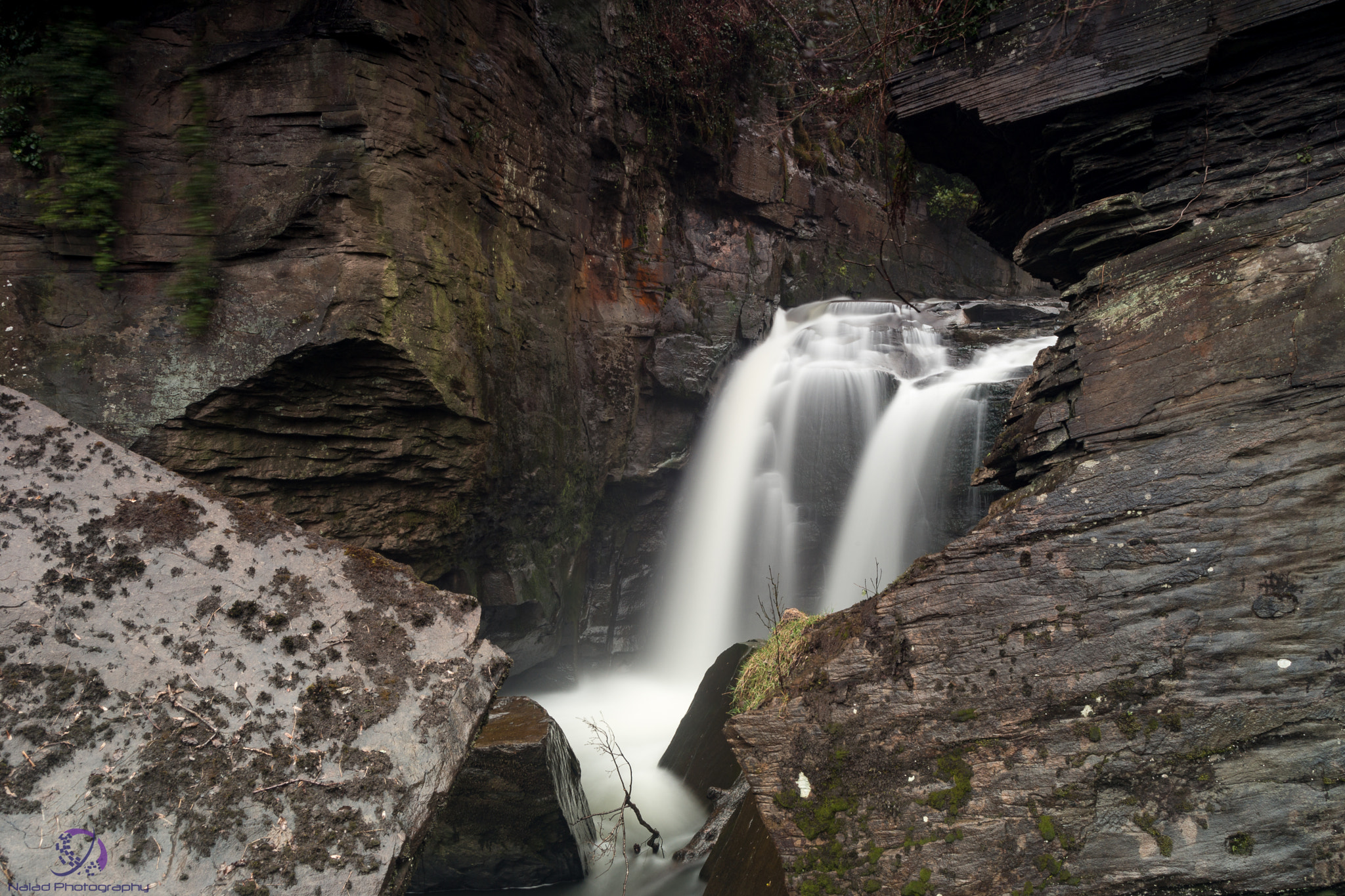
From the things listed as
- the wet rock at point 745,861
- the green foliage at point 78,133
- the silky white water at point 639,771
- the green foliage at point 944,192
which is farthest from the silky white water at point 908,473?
Result: the green foliage at point 78,133

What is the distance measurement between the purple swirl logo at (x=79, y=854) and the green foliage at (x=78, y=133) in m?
4.82

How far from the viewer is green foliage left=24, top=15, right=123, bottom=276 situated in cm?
517

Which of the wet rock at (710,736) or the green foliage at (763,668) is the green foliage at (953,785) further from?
the wet rock at (710,736)

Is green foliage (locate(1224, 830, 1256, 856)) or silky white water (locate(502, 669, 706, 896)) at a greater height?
green foliage (locate(1224, 830, 1256, 856))

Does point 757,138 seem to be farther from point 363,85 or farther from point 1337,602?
point 1337,602

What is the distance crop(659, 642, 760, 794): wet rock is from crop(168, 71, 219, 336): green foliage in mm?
5041

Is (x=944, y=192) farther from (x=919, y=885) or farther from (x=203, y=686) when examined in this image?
(x=203, y=686)

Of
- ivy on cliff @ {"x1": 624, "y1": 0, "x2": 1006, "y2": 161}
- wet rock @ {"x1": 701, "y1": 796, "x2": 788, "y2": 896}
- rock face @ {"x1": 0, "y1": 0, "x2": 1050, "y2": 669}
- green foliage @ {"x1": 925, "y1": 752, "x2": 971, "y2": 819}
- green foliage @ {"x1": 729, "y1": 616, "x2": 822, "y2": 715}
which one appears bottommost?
wet rock @ {"x1": 701, "y1": 796, "x2": 788, "y2": 896}

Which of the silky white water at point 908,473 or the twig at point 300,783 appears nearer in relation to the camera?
the twig at point 300,783

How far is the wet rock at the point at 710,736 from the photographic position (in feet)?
19.3

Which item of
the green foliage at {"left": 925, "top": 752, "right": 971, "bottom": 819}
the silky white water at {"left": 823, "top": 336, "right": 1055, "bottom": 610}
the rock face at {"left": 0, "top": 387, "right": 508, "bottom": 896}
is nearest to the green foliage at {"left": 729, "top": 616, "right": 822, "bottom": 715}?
the green foliage at {"left": 925, "top": 752, "right": 971, "bottom": 819}

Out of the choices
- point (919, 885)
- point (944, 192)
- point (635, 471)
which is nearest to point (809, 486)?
point (635, 471)

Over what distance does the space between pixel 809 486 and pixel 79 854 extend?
877 cm

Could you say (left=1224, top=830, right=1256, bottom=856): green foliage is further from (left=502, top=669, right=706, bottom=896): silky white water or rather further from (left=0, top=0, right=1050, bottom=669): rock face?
(left=0, top=0, right=1050, bottom=669): rock face
